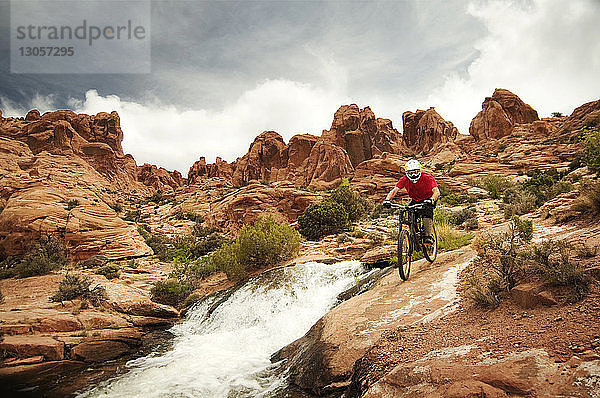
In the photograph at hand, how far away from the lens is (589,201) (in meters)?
6.45

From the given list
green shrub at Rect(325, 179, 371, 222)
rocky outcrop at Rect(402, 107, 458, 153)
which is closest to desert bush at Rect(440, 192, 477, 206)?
green shrub at Rect(325, 179, 371, 222)

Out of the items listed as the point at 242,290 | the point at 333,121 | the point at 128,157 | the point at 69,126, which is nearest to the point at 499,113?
the point at 333,121

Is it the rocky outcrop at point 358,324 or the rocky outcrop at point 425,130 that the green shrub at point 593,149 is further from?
the rocky outcrop at point 425,130

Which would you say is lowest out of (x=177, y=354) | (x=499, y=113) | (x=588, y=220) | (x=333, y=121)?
(x=177, y=354)

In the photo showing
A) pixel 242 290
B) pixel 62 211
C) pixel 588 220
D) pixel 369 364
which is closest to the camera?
pixel 369 364

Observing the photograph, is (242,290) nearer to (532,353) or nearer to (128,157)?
(532,353)

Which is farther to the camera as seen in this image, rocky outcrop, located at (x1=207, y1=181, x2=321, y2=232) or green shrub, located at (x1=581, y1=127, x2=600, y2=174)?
rocky outcrop, located at (x1=207, y1=181, x2=321, y2=232)

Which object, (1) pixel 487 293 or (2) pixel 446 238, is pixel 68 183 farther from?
(1) pixel 487 293

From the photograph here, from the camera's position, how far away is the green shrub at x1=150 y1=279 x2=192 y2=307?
1719 centimetres

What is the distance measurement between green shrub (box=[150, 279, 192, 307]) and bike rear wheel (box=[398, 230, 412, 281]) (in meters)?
Answer: 14.5

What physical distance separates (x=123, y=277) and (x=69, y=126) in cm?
7314

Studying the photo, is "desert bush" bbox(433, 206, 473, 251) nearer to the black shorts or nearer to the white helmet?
the black shorts

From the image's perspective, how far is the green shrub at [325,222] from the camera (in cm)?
2517

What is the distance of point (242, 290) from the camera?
48.7 feet
